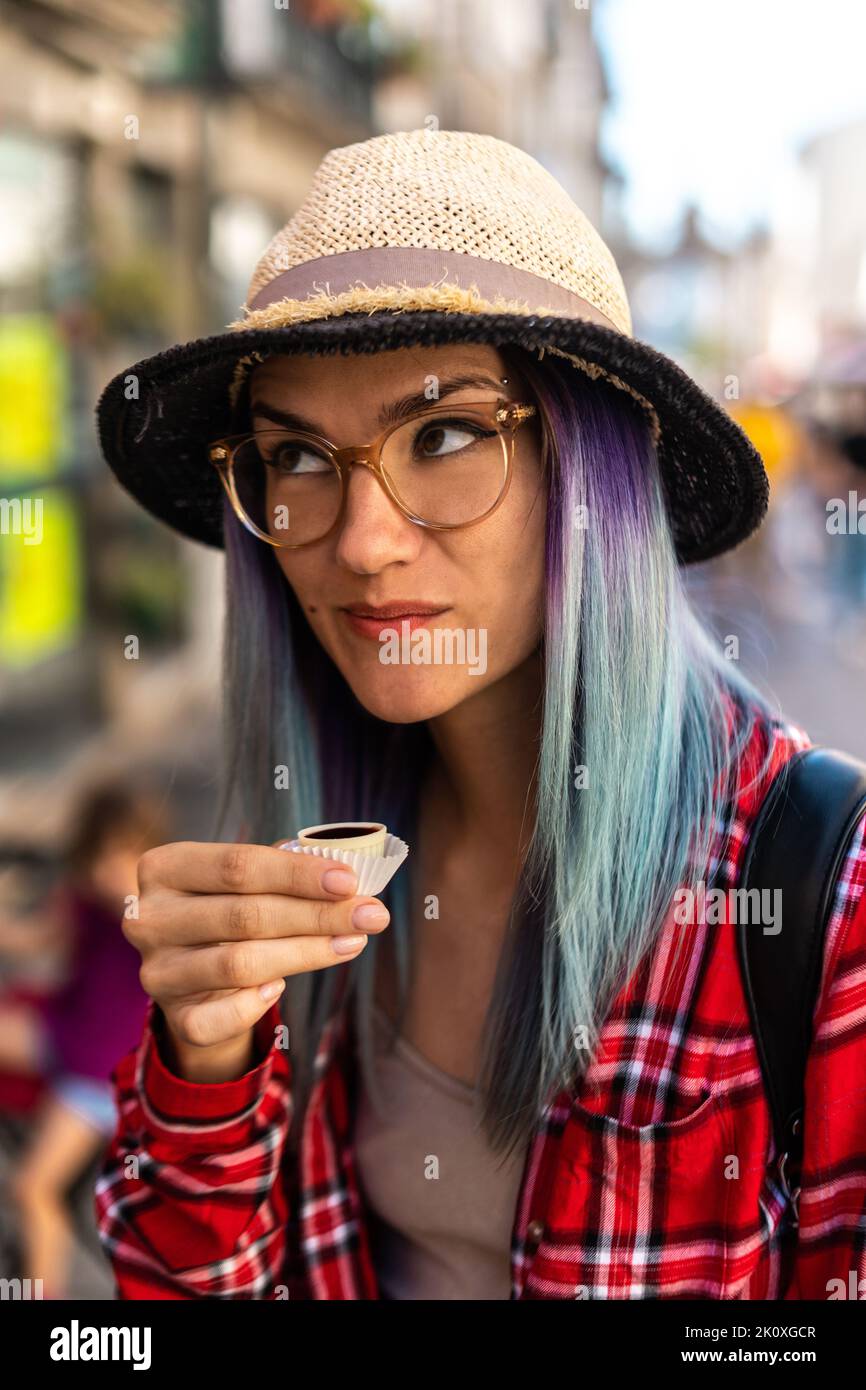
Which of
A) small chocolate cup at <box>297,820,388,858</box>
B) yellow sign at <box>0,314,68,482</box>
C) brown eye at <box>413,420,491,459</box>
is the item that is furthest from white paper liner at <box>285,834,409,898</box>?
yellow sign at <box>0,314,68,482</box>

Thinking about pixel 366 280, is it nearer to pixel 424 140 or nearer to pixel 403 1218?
pixel 424 140

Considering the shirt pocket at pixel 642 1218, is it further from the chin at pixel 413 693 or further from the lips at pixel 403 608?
the lips at pixel 403 608

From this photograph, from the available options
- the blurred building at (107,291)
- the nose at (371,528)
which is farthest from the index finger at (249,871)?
the blurred building at (107,291)

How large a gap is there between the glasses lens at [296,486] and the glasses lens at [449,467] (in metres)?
0.10

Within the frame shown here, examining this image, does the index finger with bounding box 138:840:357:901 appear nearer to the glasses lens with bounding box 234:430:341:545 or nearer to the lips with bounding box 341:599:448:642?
the lips with bounding box 341:599:448:642

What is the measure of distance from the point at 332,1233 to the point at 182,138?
889 cm

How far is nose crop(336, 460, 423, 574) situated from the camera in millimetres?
1389

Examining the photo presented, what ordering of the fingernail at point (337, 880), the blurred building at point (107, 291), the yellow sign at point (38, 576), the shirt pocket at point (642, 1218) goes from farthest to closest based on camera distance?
the blurred building at point (107, 291) → the yellow sign at point (38, 576) → the shirt pocket at point (642, 1218) → the fingernail at point (337, 880)

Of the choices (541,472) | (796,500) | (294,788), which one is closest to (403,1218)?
(294,788)

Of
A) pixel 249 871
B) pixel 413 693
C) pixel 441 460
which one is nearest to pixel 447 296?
pixel 441 460

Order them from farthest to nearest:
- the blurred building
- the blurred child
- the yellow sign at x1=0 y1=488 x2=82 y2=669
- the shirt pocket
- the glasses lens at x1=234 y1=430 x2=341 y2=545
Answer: the blurred building < the yellow sign at x1=0 y1=488 x2=82 y2=669 < the blurred child < the glasses lens at x1=234 y1=430 x2=341 y2=545 < the shirt pocket

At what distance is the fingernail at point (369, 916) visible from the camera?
1281mm

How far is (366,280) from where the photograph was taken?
1384mm

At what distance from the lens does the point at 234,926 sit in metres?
1.32
